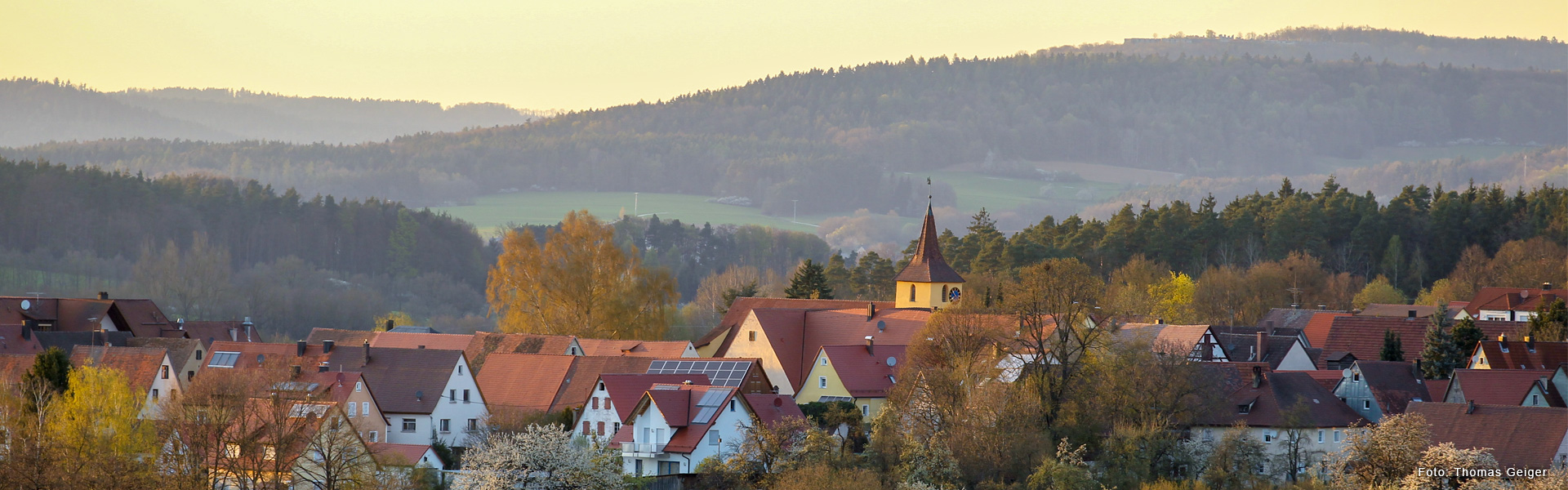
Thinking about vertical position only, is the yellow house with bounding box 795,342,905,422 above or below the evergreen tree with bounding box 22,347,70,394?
below

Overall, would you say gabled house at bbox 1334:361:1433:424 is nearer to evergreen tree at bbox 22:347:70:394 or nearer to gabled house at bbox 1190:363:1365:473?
gabled house at bbox 1190:363:1365:473

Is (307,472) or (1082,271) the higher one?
(1082,271)

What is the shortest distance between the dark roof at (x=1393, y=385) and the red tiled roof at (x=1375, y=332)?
11.2 metres

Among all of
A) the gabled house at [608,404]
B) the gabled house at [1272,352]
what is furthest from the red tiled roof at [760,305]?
the gabled house at [608,404]

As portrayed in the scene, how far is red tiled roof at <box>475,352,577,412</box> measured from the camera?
60312mm

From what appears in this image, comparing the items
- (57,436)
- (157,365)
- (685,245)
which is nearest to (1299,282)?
(157,365)

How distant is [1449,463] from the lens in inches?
1700

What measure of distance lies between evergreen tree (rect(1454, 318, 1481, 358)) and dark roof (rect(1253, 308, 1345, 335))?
40.6 ft

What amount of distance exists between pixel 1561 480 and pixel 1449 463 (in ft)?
→ 10.5

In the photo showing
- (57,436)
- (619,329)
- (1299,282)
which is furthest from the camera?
(1299,282)

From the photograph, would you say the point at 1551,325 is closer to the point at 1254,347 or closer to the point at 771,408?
the point at 1254,347

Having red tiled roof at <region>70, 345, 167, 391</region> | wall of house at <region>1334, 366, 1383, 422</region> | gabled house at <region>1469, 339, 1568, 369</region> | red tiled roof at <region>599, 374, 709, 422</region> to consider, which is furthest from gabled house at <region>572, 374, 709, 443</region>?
gabled house at <region>1469, 339, 1568, 369</region>

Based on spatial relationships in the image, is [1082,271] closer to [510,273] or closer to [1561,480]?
[1561,480]

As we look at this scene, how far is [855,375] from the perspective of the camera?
6319cm
